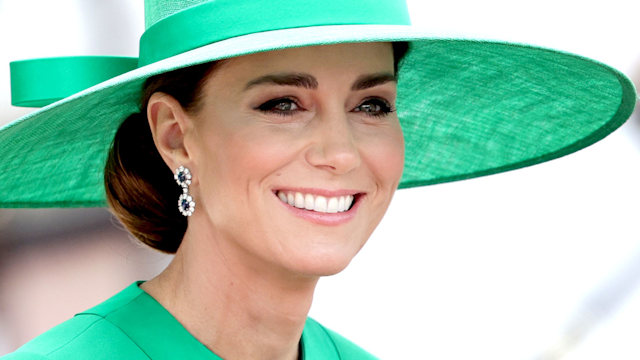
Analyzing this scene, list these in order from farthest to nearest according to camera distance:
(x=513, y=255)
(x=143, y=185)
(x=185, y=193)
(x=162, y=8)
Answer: (x=513, y=255)
(x=143, y=185)
(x=185, y=193)
(x=162, y=8)

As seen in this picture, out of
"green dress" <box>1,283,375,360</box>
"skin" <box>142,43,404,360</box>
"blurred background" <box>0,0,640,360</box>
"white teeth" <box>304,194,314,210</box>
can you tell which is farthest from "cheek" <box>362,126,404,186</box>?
"blurred background" <box>0,0,640,360</box>

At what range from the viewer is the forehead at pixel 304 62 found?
163 centimetres

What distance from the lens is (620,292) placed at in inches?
120

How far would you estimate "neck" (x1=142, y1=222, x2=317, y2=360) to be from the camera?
5.81 feet

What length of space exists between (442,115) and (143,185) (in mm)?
619

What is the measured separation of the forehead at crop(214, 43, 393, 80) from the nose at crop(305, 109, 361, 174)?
0.07m

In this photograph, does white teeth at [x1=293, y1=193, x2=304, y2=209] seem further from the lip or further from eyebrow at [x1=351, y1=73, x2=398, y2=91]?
eyebrow at [x1=351, y1=73, x2=398, y2=91]

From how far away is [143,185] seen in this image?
190 cm

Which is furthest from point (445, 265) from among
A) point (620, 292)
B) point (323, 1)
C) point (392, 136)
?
point (323, 1)

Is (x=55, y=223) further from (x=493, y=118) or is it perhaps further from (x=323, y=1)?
(x=323, y=1)

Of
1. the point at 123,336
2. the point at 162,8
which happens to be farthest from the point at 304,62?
the point at 123,336

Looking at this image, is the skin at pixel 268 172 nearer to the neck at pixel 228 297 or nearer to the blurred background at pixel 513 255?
the neck at pixel 228 297

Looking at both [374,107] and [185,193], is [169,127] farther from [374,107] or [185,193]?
[374,107]

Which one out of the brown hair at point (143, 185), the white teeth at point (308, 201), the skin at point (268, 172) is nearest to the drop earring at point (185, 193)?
the skin at point (268, 172)
